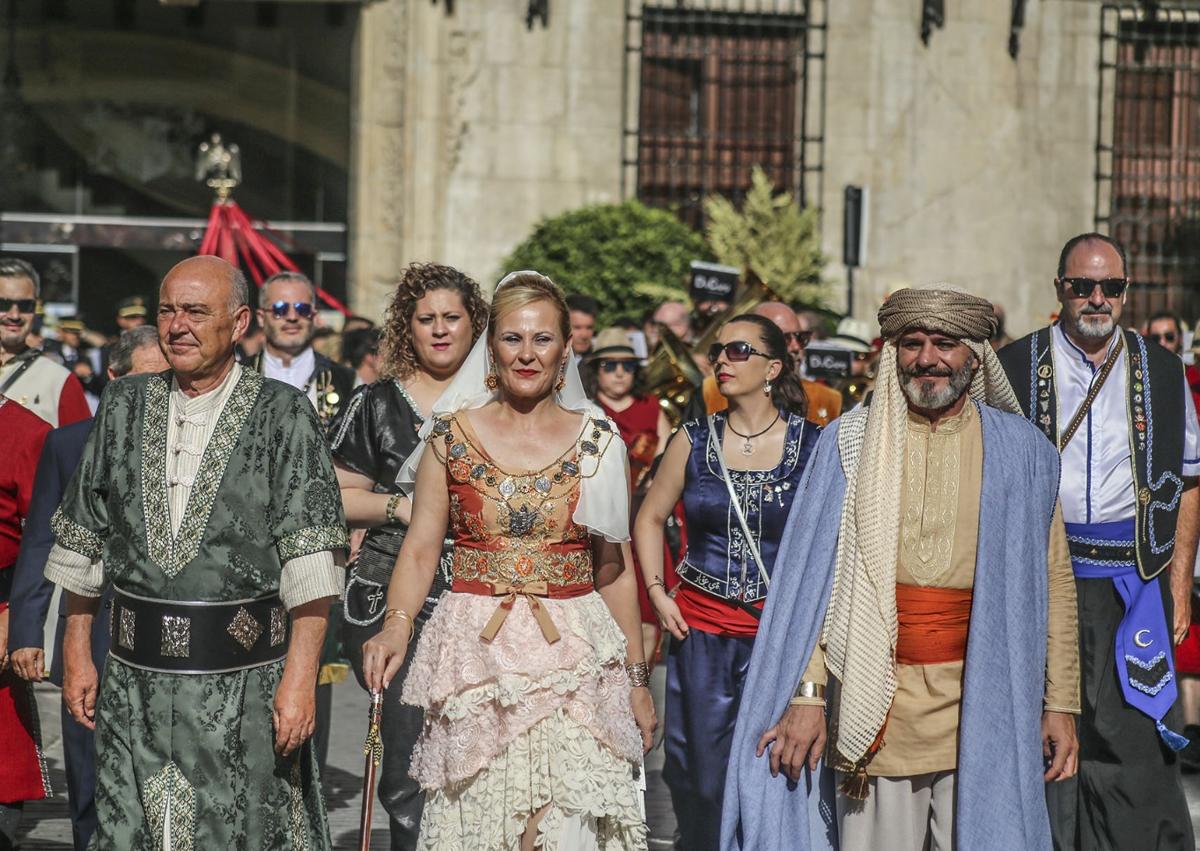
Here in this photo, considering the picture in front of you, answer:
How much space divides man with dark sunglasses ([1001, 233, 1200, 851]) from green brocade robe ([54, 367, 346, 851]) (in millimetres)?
2729

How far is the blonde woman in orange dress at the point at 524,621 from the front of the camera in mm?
5379

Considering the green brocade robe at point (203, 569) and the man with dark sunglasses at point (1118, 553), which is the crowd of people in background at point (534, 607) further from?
the man with dark sunglasses at point (1118, 553)

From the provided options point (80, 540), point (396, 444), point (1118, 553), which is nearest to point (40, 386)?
point (396, 444)

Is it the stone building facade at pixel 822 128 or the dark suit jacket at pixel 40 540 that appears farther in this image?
the stone building facade at pixel 822 128

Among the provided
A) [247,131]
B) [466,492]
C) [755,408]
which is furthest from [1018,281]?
[466,492]

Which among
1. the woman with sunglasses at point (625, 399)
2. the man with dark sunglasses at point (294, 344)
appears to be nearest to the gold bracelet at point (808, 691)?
the man with dark sunglasses at point (294, 344)

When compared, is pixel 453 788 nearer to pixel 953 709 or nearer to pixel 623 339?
pixel 953 709

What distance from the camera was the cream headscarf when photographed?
509 centimetres

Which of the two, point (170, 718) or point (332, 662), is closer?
point (170, 718)

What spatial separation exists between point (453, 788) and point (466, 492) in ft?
2.78

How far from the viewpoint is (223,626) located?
5.25m

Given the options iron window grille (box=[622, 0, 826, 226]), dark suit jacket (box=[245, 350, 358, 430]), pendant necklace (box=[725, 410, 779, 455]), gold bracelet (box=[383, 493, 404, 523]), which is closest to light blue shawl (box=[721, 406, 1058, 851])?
pendant necklace (box=[725, 410, 779, 455])

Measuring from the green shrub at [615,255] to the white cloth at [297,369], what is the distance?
8587mm

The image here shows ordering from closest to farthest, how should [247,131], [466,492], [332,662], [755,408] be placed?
[466,492], [755,408], [332,662], [247,131]
